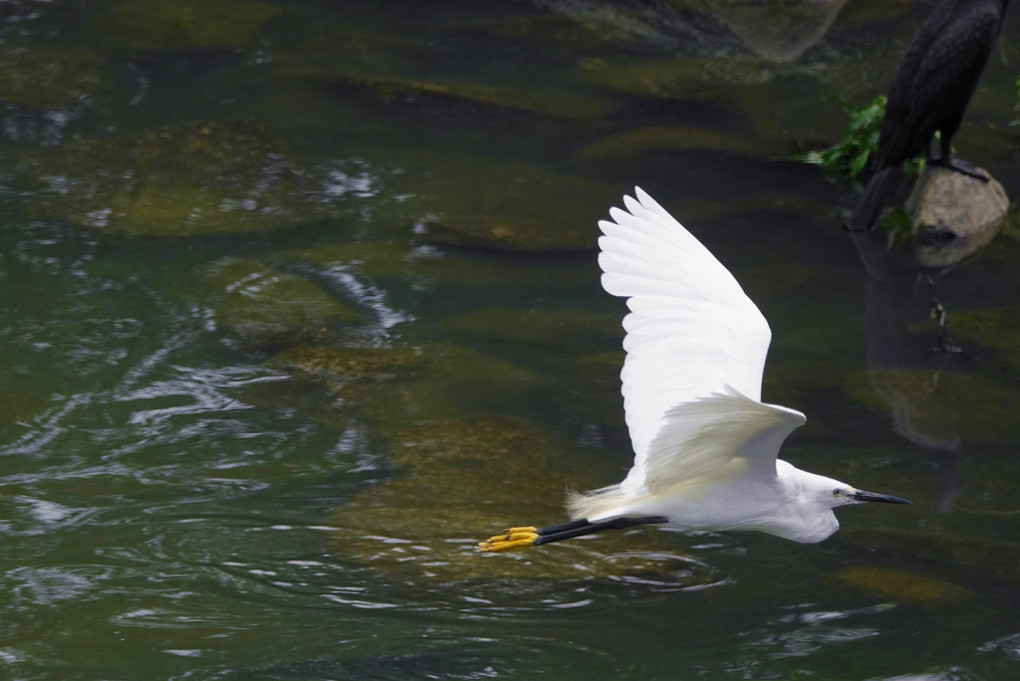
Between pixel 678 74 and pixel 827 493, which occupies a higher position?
pixel 678 74

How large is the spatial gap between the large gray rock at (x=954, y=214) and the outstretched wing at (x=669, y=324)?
3405 millimetres

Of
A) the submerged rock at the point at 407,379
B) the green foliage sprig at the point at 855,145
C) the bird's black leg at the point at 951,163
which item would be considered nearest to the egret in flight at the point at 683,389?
the submerged rock at the point at 407,379

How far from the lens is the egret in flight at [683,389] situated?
3.28 metres

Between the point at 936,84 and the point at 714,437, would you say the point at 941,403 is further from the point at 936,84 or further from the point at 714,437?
the point at 714,437

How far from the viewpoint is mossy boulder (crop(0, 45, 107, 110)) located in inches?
306

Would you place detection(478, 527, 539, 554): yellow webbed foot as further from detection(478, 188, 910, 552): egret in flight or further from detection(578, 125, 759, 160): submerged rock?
detection(578, 125, 759, 160): submerged rock

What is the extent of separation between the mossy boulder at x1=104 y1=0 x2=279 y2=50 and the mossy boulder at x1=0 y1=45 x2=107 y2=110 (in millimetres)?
488

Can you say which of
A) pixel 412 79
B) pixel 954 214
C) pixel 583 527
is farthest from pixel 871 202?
pixel 583 527

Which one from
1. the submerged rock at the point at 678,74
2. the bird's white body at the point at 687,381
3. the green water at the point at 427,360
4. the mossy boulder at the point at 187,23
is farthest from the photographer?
the mossy boulder at the point at 187,23

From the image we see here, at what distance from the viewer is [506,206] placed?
6.67 meters

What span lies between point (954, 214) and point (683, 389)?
390cm

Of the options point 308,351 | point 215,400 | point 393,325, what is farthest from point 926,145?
point 215,400

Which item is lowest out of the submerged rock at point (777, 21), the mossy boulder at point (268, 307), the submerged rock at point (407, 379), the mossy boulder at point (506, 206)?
the submerged rock at point (407, 379)

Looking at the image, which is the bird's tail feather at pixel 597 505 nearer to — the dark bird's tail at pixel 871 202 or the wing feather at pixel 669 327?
the wing feather at pixel 669 327
